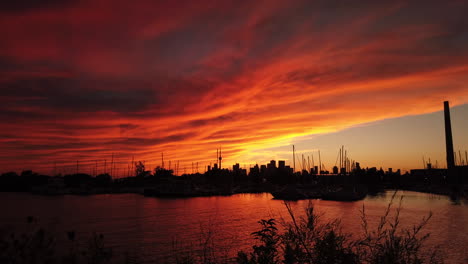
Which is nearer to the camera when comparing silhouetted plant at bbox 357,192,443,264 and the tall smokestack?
silhouetted plant at bbox 357,192,443,264

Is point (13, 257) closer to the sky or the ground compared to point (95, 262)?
closer to the sky

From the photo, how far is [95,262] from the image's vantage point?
7.28m

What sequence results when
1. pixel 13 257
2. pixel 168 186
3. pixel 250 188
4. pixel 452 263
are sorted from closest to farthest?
pixel 13 257 → pixel 452 263 → pixel 168 186 → pixel 250 188

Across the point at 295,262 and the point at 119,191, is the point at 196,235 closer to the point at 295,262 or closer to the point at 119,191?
the point at 295,262

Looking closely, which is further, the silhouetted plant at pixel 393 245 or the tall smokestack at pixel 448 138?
the tall smokestack at pixel 448 138

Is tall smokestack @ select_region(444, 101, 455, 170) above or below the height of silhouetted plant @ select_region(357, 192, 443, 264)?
above

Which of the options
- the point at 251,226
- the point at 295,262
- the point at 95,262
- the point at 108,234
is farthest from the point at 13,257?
the point at 251,226

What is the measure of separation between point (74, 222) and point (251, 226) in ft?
112

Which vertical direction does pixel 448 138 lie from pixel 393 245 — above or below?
Result: above

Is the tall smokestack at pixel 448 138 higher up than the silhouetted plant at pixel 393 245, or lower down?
higher up

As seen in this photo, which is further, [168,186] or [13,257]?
[168,186]

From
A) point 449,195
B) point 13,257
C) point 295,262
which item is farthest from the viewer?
point 449,195

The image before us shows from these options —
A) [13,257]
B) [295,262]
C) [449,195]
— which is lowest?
[449,195]

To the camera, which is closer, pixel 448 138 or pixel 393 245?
pixel 393 245
